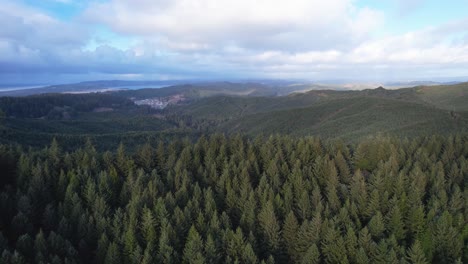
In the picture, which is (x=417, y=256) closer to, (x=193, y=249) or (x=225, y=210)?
A: (x=193, y=249)

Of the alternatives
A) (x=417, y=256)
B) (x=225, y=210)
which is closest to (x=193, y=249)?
(x=225, y=210)

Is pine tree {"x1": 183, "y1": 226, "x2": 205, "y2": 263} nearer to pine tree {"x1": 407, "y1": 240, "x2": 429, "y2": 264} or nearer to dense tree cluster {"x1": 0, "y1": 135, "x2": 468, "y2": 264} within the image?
dense tree cluster {"x1": 0, "y1": 135, "x2": 468, "y2": 264}

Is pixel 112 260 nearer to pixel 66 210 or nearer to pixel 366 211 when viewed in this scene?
pixel 66 210

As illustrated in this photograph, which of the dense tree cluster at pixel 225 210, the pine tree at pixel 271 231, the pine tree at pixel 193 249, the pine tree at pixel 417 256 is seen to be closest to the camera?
the pine tree at pixel 193 249

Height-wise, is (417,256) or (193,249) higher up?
(193,249)

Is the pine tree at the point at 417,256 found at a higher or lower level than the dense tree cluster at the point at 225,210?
lower

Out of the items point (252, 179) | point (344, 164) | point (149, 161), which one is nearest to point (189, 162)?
point (149, 161)

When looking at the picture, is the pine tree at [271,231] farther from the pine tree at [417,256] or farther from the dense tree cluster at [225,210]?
the pine tree at [417,256]

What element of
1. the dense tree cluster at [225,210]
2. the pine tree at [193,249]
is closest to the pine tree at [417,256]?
the dense tree cluster at [225,210]
